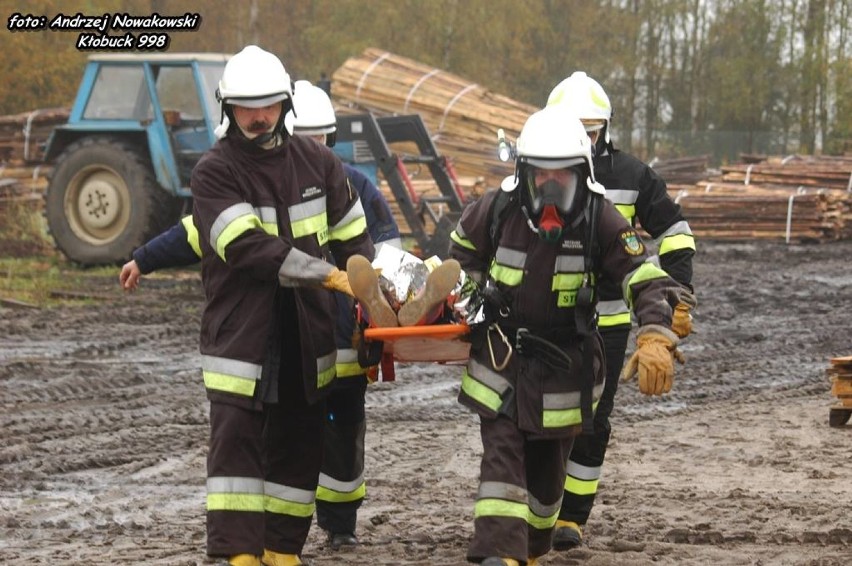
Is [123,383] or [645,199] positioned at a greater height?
[645,199]

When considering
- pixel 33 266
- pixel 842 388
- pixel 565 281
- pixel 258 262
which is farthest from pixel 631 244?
pixel 33 266

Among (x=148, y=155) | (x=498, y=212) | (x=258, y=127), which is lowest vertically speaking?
(x=148, y=155)

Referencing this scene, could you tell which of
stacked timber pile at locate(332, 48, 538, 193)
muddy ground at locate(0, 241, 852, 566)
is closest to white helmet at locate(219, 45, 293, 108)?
muddy ground at locate(0, 241, 852, 566)

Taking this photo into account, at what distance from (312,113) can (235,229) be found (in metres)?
1.38

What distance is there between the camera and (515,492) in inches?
215

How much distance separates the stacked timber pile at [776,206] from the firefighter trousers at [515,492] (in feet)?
58.0

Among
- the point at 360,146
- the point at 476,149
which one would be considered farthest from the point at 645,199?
the point at 476,149

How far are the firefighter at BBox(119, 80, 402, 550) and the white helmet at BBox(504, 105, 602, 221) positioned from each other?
3.05ft

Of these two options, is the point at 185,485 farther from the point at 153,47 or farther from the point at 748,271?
the point at 153,47

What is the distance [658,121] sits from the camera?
40.6 meters

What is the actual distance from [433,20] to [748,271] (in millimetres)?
19010

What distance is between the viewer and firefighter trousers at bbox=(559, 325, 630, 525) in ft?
21.5

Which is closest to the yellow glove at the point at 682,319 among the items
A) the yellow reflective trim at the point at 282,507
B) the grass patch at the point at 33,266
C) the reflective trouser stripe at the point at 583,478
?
the reflective trouser stripe at the point at 583,478

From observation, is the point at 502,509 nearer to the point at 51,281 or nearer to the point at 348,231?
the point at 348,231
